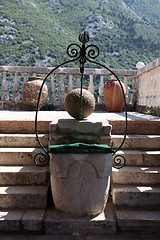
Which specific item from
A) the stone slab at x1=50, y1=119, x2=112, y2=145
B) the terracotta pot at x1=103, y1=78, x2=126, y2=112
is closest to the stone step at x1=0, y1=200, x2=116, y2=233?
the stone slab at x1=50, y1=119, x2=112, y2=145

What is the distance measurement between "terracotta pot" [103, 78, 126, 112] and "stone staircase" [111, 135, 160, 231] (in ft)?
9.60

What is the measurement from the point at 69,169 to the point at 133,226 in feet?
2.65

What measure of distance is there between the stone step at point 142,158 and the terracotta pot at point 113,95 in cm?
327

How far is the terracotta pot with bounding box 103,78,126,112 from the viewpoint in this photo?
20.9ft

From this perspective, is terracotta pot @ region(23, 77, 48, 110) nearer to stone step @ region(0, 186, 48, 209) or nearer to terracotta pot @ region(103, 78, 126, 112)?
terracotta pot @ region(103, 78, 126, 112)

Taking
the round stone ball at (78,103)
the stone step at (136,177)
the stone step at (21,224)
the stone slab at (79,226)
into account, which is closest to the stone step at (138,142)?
the stone step at (136,177)

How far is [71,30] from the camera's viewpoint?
43031 mm

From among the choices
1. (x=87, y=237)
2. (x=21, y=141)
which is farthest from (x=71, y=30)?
(x=87, y=237)

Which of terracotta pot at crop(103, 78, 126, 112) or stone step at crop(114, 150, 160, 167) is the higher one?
terracotta pot at crop(103, 78, 126, 112)

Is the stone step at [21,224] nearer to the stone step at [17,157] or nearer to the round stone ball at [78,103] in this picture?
the stone step at [17,157]

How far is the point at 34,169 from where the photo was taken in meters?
3.11

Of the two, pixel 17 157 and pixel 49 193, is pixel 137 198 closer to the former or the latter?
pixel 49 193

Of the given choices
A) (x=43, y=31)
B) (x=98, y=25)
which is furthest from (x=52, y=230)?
(x=98, y=25)

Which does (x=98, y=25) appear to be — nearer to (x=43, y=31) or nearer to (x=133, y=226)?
(x=43, y=31)
